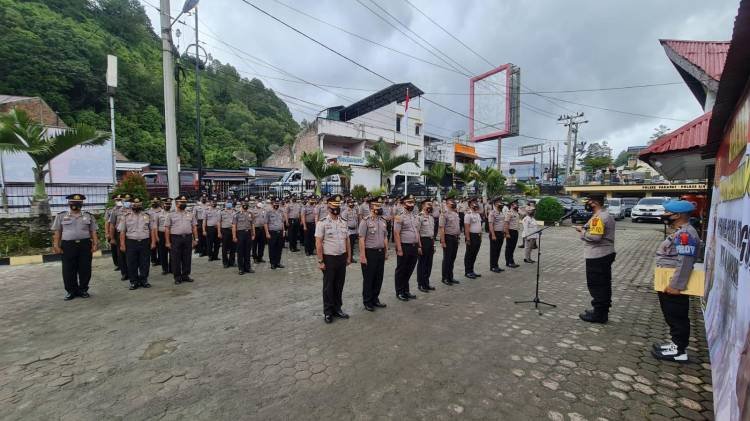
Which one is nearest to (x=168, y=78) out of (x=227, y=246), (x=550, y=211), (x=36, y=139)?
(x=36, y=139)

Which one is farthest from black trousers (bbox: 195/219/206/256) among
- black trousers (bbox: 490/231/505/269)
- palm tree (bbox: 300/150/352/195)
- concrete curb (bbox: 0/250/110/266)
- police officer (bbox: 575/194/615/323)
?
police officer (bbox: 575/194/615/323)

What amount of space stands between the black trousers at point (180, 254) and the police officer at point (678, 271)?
739 cm

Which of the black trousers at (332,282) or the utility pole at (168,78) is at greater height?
the utility pole at (168,78)

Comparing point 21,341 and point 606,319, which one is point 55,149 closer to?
point 21,341

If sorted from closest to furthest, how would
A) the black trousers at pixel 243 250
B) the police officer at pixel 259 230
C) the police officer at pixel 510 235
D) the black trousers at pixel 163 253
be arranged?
the black trousers at pixel 163 253 → the black trousers at pixel 243 250 → the police officer at pixel 510 235 → the police officer at pixel 259 230

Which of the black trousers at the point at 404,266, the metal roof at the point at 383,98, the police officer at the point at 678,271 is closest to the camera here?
the police officer at the point at 678,271

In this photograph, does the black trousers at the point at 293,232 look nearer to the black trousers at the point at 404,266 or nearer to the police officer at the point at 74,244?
the police officer at the point at 74,244

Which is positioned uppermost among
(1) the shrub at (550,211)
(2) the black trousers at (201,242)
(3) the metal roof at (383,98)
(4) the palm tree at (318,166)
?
(3) the metal roof at (383,98)

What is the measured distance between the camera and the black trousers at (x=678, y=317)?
3510 mm

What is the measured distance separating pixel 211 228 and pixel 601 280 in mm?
8534

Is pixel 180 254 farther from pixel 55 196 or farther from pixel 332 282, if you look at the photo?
pixel 55 196

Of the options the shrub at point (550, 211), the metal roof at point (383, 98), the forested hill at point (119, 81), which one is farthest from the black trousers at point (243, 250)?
the metal roof at point (383, 98)

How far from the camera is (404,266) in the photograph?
19.1 feet

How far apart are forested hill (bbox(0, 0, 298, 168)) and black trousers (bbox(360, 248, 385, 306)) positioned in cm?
2596
